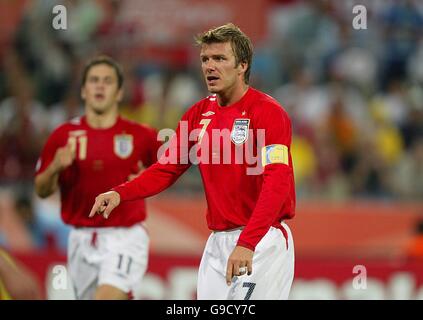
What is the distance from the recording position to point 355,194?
13320 mm

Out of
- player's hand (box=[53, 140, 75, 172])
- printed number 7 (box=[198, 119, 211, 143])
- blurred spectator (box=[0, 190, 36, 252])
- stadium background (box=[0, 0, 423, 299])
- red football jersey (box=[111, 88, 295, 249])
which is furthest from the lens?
stadium background (box=[0, 0, 423, 299])

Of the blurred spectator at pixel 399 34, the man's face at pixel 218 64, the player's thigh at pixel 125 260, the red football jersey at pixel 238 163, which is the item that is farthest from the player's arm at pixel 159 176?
the blurred spectator at pixel 399 34

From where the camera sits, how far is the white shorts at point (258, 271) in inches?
270

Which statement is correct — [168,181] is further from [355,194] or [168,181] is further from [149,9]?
[149,9]

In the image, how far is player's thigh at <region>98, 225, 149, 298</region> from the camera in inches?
343

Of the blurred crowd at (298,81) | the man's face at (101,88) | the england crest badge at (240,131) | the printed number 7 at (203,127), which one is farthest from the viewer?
the blurred crowd at (298,81)

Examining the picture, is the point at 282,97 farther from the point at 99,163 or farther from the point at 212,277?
the point at 212,277

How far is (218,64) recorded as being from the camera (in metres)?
6.86

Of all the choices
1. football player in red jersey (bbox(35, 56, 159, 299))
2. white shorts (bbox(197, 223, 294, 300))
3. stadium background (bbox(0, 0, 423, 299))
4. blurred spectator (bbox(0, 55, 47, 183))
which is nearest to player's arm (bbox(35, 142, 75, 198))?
football player in red jersey (bbox(35, 56, 159, 299))

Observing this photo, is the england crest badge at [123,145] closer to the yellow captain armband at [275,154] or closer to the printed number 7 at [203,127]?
the printed number 7 at [203,127]

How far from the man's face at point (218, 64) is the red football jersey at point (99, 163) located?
2.18 m

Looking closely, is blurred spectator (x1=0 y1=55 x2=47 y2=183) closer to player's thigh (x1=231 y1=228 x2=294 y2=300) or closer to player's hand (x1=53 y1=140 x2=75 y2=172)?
player's hand (x1=53 y1=140 x2=75 y2=172)

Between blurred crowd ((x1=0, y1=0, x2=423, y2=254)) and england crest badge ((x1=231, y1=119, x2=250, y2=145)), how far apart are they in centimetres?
629

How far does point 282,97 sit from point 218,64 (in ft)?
24.2
